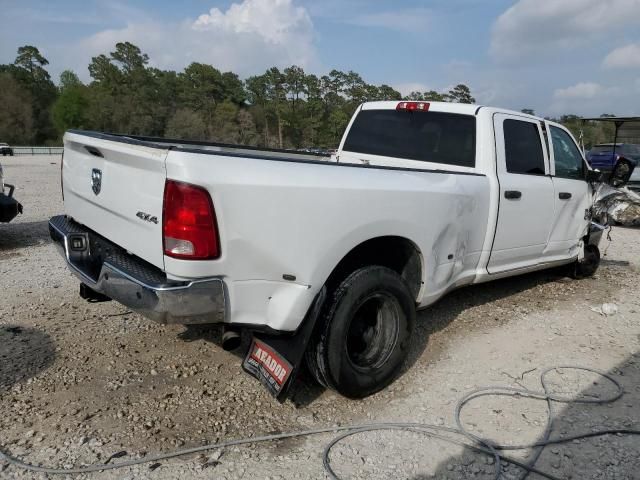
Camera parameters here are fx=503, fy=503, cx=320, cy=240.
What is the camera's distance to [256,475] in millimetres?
2537

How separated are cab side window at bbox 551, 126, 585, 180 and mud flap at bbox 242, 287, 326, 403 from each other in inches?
135

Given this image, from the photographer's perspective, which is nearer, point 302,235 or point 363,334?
point 302,235

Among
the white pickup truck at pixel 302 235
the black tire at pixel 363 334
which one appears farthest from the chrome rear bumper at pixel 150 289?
the black tire at pixel 363 334

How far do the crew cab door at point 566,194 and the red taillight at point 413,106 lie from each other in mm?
1319

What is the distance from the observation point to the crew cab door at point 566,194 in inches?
198

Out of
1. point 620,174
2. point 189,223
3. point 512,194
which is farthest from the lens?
point 620,174

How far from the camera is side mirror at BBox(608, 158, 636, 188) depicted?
575 centimetres

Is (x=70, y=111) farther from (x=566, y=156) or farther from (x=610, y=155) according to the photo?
(x=566, y=156)

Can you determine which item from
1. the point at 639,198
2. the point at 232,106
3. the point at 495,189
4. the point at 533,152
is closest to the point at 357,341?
the point at 495,189

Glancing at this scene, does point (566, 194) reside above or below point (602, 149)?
below

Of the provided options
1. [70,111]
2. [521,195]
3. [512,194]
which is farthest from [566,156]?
[70,111]

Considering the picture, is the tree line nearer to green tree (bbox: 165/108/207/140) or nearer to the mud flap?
green tree (bbox: 165/108/207/140)

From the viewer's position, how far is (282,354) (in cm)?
292

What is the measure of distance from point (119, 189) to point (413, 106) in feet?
9.40
